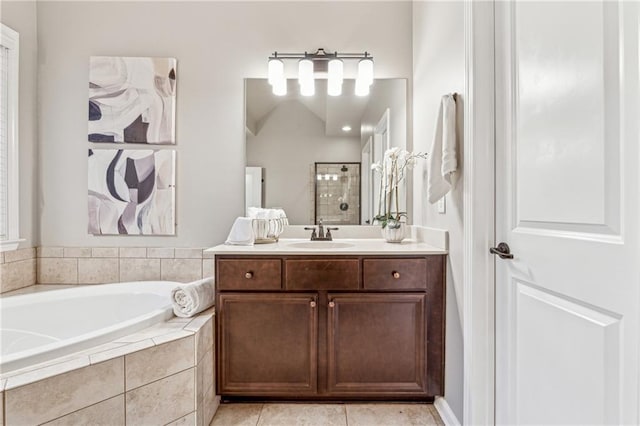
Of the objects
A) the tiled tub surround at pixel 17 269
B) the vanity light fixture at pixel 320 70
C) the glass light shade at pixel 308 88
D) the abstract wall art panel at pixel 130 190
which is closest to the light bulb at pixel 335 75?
the vanity light fixture at pixel 320 70

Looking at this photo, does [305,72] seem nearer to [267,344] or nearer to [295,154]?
[295,154]

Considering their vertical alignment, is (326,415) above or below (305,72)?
below

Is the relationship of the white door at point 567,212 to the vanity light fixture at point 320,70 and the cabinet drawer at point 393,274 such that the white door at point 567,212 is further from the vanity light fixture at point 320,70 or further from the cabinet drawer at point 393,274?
the vanity light fixture at point 320,70

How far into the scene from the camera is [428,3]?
191 centimetres

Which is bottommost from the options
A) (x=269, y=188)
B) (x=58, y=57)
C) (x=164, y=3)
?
(x=269, y=188)

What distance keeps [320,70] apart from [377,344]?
1.84 m

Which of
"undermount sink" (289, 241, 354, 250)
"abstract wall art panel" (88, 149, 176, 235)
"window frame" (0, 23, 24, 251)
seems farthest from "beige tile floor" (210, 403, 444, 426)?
"window frame" (0, 23, 24, 251)

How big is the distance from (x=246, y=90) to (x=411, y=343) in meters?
1.95

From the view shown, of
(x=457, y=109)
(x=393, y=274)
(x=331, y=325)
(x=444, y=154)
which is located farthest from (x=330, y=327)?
(x=457, y=109)

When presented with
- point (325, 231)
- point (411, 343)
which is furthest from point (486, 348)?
point (325, 231)

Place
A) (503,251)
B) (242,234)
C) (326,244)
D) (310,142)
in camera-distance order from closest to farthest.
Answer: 1. (503,251)
2. (242,234)
3. (326,244)
4. (310,142)

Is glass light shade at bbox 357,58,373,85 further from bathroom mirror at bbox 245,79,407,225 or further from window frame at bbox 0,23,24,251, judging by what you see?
window frame at bbox 0,23,24,251

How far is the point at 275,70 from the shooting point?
2.17 meters

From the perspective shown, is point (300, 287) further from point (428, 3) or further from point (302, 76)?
point (428, 3)
